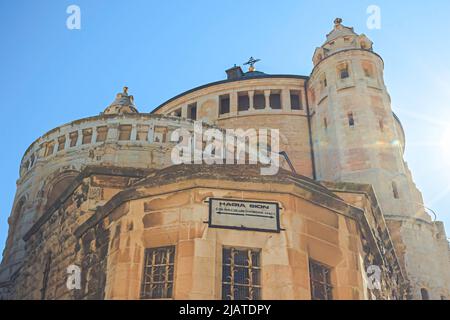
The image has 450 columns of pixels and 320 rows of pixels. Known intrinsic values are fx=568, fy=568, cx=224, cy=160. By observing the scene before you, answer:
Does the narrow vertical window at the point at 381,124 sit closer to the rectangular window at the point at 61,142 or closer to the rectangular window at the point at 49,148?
the rectangular window at the point at 61,142

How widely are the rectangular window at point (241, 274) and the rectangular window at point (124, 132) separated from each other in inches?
A: 600

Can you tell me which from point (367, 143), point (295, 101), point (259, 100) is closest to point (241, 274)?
point (367, 143)

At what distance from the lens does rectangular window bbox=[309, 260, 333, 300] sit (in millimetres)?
9914

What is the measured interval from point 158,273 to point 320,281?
286 cm

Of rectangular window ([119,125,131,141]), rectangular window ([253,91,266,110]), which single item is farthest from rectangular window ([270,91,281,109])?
rectangular window ([119,125,131,141])

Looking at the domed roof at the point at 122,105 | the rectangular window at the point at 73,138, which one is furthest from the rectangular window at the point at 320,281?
the domed roof at the point at 122,105

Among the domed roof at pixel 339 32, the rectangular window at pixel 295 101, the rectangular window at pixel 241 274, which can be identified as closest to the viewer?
the rectangular window at pixel 241 274

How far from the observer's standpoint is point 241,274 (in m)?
9.59

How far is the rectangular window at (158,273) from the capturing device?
31.1 feet

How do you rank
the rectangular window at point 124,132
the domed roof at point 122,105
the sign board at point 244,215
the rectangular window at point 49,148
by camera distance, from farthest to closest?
the domed roof at point 122,105
the rectangular window at point 49,148
the rectangular window at point 124,132
the sign board at point 244,215

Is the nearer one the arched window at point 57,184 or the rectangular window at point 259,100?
the arched window at point 57,184

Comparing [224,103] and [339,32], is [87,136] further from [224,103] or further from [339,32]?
[339,32]

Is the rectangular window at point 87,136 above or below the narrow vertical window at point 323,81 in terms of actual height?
below
